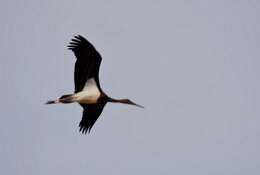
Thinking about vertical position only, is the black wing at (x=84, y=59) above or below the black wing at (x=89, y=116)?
above

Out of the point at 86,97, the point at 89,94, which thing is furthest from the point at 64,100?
the point at 89,94

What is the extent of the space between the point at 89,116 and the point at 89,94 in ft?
3.23

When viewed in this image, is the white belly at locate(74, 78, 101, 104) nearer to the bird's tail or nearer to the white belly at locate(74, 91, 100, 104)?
the white belly at locate(74, 91, 100, 104)

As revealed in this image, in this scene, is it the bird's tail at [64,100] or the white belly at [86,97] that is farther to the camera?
the white belly at [86,97]

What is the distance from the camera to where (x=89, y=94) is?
5403 centimetres

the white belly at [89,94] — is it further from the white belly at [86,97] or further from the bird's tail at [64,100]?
the bird's tail at [64,100]

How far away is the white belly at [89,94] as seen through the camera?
53.9m

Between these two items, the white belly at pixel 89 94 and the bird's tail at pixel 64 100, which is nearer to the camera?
the bird's tail at pixel 64 100

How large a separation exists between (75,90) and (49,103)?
102cm

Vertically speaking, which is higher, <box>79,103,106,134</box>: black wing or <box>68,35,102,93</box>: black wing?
<box>68,35,102,93</box>: black wing

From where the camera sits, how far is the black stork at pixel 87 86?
53.1 metres

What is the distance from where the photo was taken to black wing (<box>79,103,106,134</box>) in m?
54.7

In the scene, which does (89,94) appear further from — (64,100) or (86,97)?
(64,100)

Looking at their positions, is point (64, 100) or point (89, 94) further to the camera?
point (89, 94)
